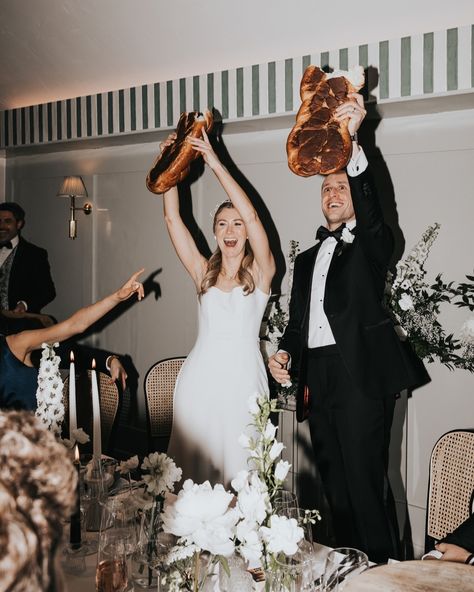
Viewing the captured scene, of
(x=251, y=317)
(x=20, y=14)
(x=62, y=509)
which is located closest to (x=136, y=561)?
(x=62, y=509)

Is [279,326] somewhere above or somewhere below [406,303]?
below

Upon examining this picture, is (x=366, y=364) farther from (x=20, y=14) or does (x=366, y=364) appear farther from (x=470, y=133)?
(x=20, y=14)

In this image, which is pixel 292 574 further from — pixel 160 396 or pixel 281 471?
pixel 160 396

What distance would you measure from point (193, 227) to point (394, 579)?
337cm

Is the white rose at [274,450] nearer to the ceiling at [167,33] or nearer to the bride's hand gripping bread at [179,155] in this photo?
the ceiling at [167,33]

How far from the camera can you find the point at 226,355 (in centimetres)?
331

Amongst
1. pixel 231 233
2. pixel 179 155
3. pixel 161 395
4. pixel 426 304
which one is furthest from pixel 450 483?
pixel 179 155

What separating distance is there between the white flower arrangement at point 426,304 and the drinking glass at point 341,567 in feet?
6.43

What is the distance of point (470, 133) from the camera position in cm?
333

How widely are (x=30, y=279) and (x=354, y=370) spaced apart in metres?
3.16

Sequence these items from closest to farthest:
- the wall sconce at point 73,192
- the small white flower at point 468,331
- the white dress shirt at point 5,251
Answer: the small white flower at point 468,331 → the wall sconce at point 73,192 → the white dress shirt at point 5,251

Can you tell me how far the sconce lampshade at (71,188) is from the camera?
16.4ft

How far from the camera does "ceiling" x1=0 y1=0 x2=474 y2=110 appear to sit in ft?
10.8

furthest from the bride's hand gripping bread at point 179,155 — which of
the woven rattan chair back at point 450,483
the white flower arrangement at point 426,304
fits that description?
the woven rattan chair back at point 450,483
